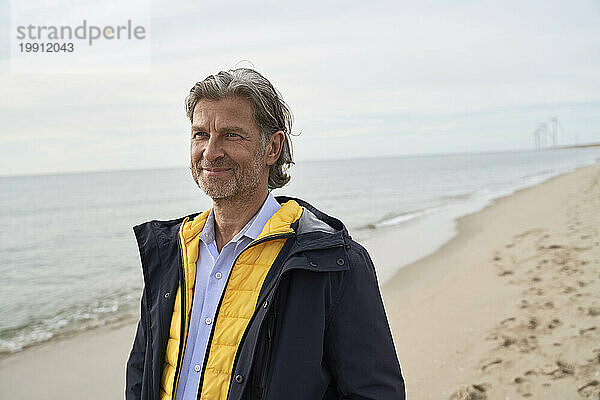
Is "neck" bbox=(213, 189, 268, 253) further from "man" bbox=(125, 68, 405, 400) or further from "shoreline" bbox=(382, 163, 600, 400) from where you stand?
"shoreline" bbox=(382, 163, 600, 400)

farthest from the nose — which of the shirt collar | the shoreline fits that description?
the shoreline

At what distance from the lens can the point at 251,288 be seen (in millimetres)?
1863

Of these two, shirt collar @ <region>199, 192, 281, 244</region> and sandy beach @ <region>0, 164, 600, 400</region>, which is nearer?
shirt collar @ <region>199, 192, 281, 244</region>

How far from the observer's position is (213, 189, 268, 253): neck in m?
2.04

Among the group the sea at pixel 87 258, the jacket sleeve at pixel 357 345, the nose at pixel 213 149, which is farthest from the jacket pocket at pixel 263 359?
the sea at pixel 87 258

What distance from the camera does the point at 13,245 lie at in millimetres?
18781

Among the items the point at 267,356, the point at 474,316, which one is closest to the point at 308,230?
the point at 267,356

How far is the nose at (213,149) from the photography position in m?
1.95

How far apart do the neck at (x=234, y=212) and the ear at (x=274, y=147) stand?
0.12 metres

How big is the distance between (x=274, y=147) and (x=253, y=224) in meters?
0.32

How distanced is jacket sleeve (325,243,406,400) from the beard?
1.56ft

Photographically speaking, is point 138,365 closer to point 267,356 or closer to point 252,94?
point 267,356

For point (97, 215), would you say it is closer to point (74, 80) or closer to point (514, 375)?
point (74, 80)

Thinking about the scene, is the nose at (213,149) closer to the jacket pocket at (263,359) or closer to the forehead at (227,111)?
the forehead at (227,111)
